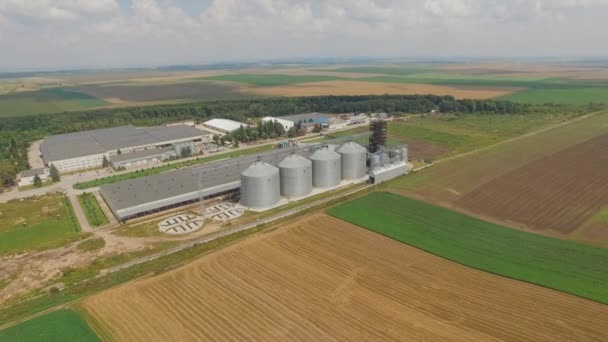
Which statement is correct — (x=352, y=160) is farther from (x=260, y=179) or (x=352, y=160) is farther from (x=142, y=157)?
(x=142, y=157)

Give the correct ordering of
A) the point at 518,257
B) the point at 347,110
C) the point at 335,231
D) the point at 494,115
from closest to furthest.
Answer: the point at 518,257 → the point at 335,231 → the point at 494,115 → the point at 347,110

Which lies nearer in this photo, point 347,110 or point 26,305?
point 26,305

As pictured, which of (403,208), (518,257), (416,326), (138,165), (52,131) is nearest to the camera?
(416,326)

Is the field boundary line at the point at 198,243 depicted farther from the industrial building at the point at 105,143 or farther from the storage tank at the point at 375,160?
the industrial building at the point at 105,143

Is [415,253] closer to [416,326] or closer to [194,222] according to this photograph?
[416,326]

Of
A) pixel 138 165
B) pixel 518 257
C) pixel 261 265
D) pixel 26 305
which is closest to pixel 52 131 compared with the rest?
pixel 138 165

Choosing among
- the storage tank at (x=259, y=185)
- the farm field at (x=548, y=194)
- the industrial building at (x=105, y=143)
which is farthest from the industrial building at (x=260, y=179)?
the industrial building at (x=105, y=143)

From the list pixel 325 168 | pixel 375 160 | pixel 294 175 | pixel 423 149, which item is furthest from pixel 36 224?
pixel 423 149
